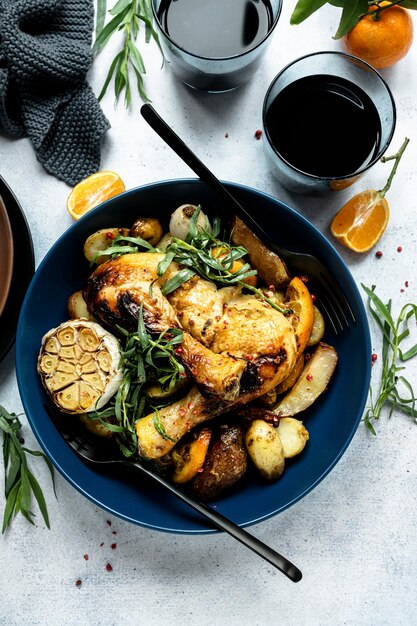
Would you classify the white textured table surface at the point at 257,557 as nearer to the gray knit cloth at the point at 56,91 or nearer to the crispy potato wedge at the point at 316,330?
the gray knit cloth at the point at 56,91

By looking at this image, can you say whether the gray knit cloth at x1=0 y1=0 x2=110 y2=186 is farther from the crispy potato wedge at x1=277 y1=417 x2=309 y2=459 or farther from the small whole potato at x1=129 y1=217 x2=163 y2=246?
the crispy potato wedge at x1=277 y1=417 x2=309 y2=459

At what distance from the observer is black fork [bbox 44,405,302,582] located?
5.90 feet

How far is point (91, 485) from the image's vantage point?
196 cm

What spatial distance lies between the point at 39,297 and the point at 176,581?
1.09 metres

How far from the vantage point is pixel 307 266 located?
201cm

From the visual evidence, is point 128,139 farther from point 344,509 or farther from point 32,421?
point 344,509

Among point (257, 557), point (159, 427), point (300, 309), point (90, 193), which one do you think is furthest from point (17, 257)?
point (257, 557)

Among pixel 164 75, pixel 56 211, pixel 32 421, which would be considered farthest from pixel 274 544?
pixel 164 75

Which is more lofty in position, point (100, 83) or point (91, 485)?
point (100, 83)

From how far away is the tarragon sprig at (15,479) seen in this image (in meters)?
2.15

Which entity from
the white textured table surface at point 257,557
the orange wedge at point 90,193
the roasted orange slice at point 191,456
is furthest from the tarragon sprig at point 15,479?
the orange wedge at point 90,193

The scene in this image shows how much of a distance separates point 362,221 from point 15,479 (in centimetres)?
150

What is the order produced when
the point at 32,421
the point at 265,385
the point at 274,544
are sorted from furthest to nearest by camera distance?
the point at 274,544
the point at 32,421
the point at 265,385

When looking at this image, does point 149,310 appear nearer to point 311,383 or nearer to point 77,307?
point 77,307
